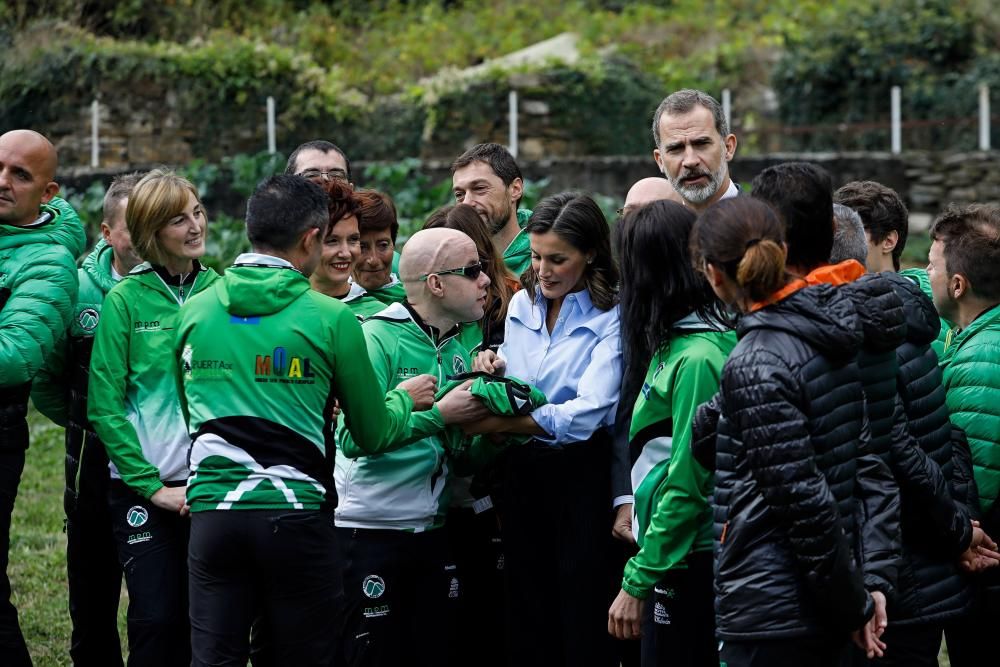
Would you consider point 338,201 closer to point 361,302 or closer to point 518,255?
point 361,302

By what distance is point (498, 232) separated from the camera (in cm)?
536

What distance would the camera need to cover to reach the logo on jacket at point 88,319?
187 inches

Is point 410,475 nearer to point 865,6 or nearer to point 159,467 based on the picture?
point 159,467

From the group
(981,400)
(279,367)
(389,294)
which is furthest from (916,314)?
(389,294)

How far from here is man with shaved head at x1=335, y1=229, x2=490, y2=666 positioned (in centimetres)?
422

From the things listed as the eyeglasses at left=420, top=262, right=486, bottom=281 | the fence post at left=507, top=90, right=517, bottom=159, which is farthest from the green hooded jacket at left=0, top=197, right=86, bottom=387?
the fence post at left=507, top=90, right=517, bottom=159

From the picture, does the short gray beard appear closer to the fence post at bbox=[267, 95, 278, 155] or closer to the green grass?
the green grass

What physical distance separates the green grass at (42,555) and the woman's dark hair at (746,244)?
146 inches

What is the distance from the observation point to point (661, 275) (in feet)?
12.3

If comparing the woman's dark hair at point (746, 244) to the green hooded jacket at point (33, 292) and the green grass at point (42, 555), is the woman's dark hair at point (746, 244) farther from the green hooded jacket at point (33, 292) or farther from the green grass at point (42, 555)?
the green grass at point (42, 555)

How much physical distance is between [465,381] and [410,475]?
0.38m

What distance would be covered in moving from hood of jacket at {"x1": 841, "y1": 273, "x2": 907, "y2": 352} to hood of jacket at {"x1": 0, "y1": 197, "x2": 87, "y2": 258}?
2814 mm

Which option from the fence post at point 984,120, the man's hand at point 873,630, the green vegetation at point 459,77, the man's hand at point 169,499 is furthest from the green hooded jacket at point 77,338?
the fence post at point 984,120

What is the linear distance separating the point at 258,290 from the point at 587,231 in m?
1.17
